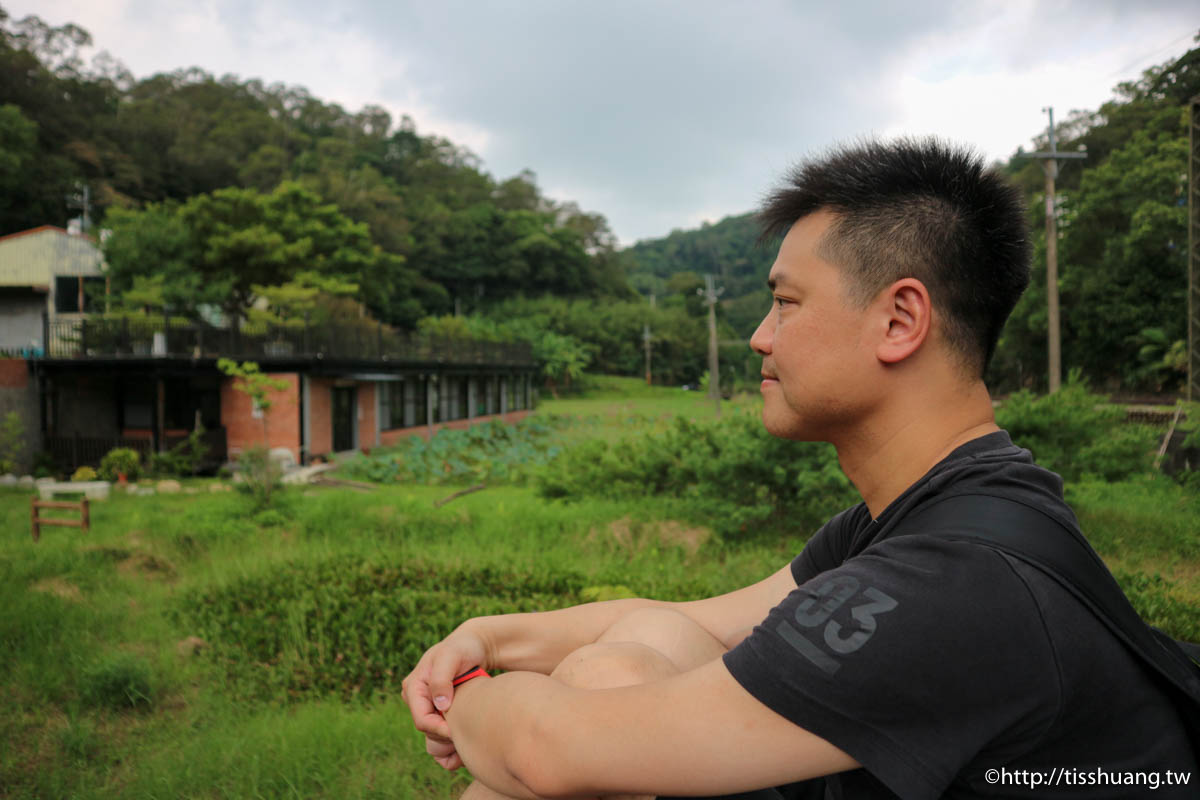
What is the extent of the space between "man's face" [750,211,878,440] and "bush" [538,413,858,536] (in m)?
4.88

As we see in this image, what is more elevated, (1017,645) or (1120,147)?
(1120,147)

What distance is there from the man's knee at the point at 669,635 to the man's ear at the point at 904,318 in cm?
65

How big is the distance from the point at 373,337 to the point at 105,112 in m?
33.6

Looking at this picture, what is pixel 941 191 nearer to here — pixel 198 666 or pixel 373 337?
pixel 198 666

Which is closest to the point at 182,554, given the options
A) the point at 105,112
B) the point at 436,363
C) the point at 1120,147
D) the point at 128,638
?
the point at 128,638

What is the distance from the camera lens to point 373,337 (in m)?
20.2

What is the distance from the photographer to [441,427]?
83.6ft

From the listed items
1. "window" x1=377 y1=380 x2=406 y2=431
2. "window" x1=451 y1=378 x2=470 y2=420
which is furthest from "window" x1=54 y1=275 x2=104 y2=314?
"window" x1=451 y1=378 x2=470 y2=420

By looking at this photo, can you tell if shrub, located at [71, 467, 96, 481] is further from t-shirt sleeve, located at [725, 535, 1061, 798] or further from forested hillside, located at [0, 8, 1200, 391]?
t-shirt sleeve, located at [725, 535, 1061, 798]

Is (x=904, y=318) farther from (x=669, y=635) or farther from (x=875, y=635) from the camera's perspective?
(x=669, y=635)

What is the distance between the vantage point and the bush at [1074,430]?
4.56m

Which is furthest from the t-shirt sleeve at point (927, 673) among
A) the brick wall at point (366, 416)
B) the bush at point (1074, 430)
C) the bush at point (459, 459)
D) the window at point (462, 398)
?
the window at point (462, 398)

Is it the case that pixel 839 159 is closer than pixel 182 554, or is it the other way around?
pixel 839 159

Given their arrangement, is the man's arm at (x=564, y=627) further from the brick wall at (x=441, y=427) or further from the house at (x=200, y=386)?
the brick wall at (x=441, y=427)
